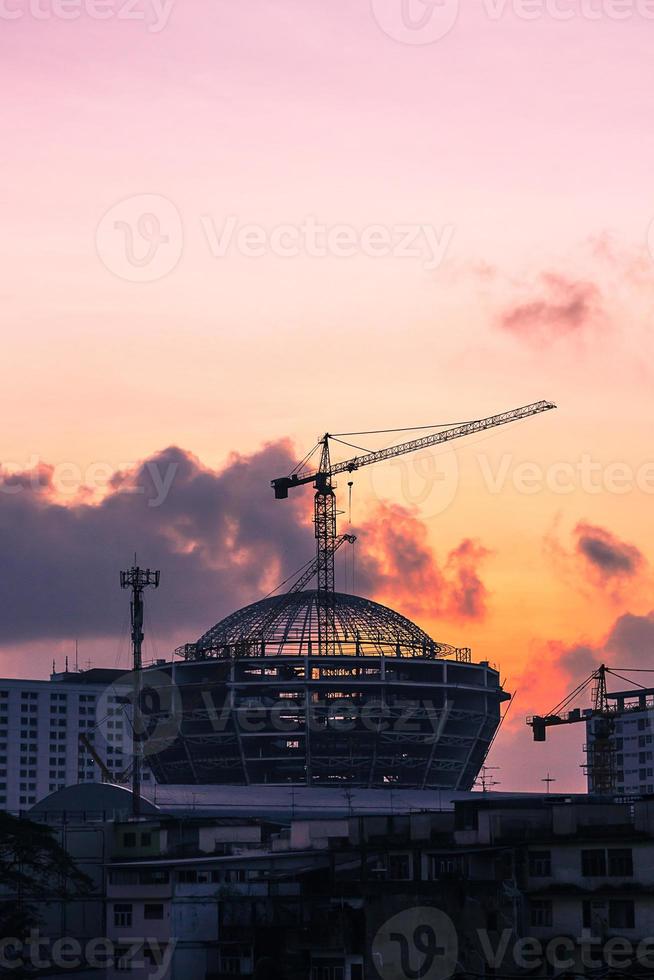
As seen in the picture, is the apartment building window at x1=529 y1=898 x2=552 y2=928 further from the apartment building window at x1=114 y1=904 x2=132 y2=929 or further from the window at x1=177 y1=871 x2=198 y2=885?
the apartment building window at x1=114 y1=904 x2=132 y2=929

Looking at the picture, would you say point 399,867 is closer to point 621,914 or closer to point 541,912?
point 541,912

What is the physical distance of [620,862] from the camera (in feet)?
276

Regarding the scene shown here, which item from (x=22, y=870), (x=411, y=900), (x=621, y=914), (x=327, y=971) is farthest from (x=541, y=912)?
(x=22, y=870)

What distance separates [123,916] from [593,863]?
28.8m

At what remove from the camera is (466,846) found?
91250 millimetres

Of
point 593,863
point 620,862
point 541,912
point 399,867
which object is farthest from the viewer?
point 399,867

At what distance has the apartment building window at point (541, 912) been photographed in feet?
284

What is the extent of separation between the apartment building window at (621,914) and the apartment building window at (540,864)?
398cm

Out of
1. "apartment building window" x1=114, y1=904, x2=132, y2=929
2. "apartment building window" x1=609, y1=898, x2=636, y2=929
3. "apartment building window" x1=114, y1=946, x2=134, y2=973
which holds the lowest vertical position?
"apartment building window" x1=114, y1=946, x2=134, y2=973

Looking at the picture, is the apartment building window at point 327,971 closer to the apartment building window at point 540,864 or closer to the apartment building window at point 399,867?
the apartment building window at point 399,867

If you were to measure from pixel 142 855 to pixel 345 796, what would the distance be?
46.1 m

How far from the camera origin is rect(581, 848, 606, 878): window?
84.7 meters

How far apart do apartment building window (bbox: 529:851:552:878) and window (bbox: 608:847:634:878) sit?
11.5ft

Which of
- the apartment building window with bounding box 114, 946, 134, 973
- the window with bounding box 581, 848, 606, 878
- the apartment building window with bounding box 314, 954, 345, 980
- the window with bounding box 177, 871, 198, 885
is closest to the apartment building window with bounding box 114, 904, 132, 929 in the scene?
the apartment building window with bounding box 114, 946, 134, 973
